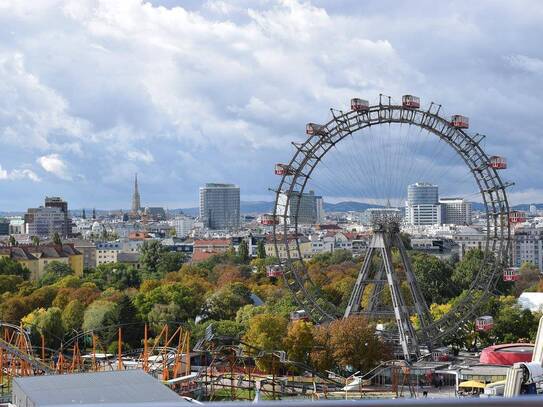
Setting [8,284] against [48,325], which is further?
[8,284]

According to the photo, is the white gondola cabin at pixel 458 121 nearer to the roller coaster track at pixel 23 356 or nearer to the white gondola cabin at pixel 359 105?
the white gondola cabin at pixel 359 105

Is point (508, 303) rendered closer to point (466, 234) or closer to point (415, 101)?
point (415, 101)

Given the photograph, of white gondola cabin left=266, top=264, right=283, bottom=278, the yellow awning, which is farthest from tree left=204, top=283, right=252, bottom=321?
the yellow awning

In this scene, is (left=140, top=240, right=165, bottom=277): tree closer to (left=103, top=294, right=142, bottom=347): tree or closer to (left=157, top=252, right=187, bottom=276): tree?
(left=157, top=252, right=187, bottom=276): tree

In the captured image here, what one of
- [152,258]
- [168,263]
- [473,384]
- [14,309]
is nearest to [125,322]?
[14,309]

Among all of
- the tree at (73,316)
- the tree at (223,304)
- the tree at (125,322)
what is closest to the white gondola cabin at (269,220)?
the tree at (125,322)

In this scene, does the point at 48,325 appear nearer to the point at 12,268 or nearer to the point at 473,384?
the point at 473,384

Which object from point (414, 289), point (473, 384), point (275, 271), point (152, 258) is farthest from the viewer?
point (152, 258)
